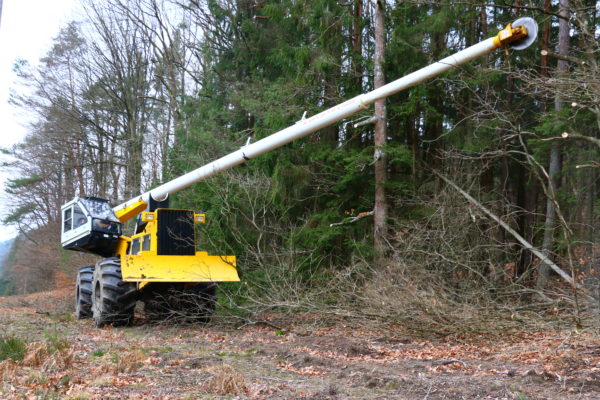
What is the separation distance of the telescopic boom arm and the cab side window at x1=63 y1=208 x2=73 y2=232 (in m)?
1.02

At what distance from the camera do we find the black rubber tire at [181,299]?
36.8 ft

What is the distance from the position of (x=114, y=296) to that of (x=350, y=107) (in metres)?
5.46

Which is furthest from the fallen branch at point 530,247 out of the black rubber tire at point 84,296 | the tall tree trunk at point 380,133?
the black rubber tire at point 84,296

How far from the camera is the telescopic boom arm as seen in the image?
8211mm

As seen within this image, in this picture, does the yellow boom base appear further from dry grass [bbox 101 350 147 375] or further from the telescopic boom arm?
dry grass [bbox 101 350 147 375]

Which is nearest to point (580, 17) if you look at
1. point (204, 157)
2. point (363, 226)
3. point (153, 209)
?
point (363, 226)

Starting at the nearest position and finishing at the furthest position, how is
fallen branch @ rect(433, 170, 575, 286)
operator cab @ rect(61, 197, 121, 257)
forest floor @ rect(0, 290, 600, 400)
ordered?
forest floor @ rect(0, 290, 600, 400)
fallen branch @ rect(433, 170, 575, 286)
operator cab @ rect(61, 197, 121, 257)

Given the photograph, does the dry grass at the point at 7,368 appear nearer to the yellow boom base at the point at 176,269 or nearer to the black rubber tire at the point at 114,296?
the yellow boom base at the point at 176,269

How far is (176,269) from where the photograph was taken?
35.3 feet

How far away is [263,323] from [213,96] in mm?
11713

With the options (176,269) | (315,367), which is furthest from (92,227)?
(315,367)

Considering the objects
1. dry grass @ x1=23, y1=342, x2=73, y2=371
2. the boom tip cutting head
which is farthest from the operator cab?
the boom tip cutting head

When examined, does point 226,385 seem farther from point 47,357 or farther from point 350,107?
point 350,107

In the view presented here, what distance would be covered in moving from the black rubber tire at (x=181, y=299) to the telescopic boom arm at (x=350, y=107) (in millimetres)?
2098
